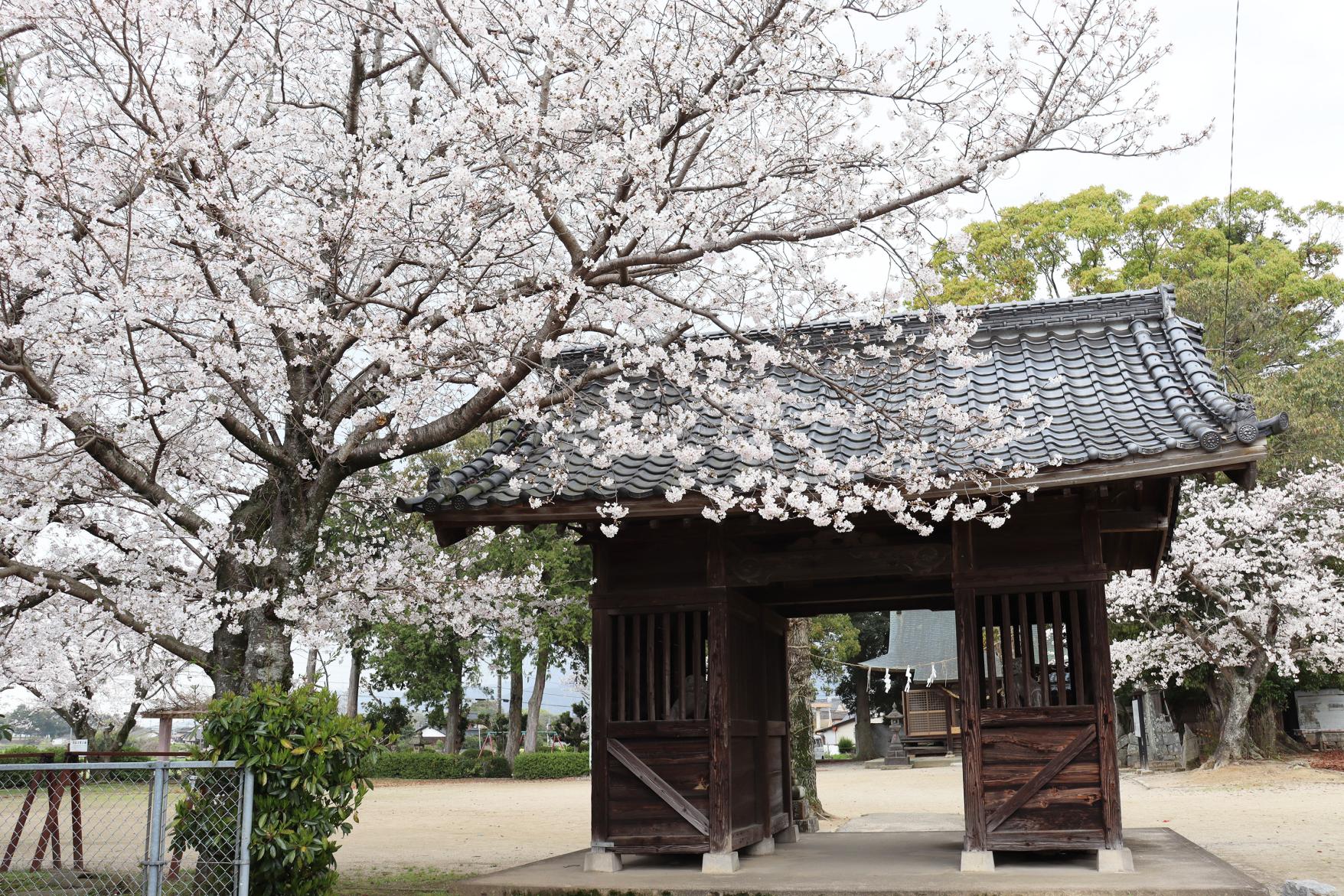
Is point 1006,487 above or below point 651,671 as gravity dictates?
above

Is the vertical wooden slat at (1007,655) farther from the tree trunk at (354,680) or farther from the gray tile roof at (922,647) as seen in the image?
the tree trunk at (354,680)

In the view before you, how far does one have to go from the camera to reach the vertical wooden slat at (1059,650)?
711cm

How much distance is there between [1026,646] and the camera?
7.22 metres

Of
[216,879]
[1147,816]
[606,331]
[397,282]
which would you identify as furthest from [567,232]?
[1147,816]

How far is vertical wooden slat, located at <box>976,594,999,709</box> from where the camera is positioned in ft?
23.7

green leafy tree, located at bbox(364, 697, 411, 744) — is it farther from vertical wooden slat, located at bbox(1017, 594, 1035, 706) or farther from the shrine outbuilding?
vertical wooden slat, located at bbox(1017, 594, 1035, 706)

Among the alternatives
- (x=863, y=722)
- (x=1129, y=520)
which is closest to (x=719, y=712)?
(x=1129, y=520)

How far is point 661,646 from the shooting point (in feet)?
26.1

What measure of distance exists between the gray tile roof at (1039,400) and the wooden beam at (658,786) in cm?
199

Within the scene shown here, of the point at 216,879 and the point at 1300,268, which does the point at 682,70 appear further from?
the point at 1300,268

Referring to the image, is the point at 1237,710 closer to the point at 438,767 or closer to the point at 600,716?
the point at 600,716

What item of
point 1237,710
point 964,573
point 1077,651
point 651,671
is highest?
point 964,573

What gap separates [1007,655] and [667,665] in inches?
96.2

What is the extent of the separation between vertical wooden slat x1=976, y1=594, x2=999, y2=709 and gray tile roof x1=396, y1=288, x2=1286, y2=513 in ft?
3.93
